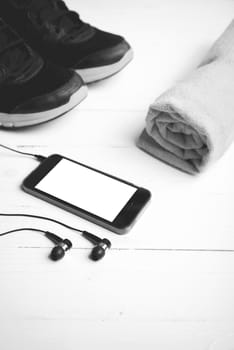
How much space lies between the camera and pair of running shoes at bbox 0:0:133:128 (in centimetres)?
70

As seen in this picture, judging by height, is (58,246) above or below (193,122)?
below

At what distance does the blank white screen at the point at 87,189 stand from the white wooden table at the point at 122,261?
2 centimetres

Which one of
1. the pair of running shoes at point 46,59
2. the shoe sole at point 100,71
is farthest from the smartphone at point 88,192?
the shoe sole at point 100,71

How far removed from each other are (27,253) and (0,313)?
9cm

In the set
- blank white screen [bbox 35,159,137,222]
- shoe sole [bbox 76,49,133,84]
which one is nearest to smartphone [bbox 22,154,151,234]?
blank white screen [bbox 35,159,137,222]

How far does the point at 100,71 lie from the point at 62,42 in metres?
0.09

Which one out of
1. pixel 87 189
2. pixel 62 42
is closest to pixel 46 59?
pixel 62 42

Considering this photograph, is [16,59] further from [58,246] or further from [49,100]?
[58,246]

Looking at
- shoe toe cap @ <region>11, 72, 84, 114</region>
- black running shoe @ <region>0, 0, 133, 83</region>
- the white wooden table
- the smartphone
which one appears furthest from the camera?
black running shoe @ <region>0, 0, 133, 83</region>

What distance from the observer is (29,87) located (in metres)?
0.71

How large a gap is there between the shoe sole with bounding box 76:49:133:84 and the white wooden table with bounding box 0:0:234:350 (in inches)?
1.2

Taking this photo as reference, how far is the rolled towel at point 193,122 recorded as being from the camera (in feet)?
2.00

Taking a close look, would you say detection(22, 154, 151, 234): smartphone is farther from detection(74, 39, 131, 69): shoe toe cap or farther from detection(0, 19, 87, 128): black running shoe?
detection(74, 39, 131, 69): shoe toe cap

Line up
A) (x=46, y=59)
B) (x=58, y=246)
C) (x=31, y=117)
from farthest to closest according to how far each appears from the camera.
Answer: (x=46, y=59), (x=31, y=117), (x=58, y=246)
